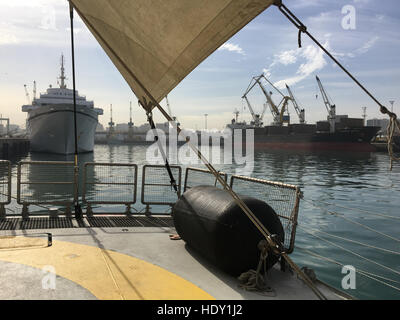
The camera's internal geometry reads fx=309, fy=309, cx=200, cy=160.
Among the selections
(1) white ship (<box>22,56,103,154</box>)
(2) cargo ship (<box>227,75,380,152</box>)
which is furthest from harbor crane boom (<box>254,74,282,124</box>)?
(1) white ship (<box>22,56,103,154</box>)

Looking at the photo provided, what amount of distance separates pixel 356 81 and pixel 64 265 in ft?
17.2

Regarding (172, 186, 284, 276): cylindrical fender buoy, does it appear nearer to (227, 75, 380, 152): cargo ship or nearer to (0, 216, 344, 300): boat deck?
(0, 216, 344, 300): boat deck

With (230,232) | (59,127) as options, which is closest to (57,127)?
(59,127)

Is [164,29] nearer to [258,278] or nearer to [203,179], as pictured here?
[258,278]

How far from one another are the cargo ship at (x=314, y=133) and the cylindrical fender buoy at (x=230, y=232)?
252 ft

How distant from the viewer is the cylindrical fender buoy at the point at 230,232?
189 inches

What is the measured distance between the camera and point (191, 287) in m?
4.58

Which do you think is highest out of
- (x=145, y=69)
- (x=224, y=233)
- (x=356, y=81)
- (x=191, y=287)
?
(x=145, y=69)

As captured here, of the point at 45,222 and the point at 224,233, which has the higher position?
the point at 224,233

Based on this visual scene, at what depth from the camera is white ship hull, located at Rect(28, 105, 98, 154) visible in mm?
54219

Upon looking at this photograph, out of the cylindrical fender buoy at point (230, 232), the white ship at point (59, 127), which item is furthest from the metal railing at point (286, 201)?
the white ship at point (59, 127)

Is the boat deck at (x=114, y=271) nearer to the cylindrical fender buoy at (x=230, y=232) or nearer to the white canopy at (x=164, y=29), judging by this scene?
the cylindrical fender buoy at (x=230, y=232)
